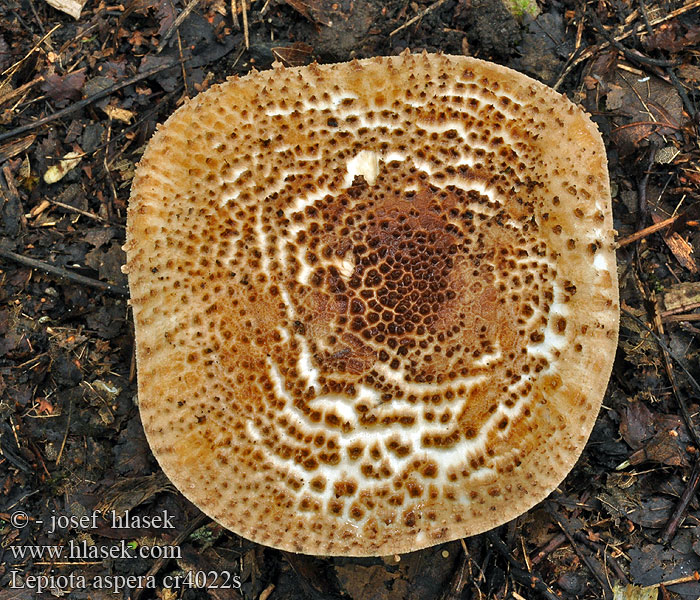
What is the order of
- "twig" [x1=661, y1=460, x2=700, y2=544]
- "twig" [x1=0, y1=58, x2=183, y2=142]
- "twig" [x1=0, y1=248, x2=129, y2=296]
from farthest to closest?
"twig" [x1=0, y1=58, x2=183, y2=142], "twig" [x1=0, y1=248, x2=129, y2=296], "twig" [x1=661, y1=460, x2=700, y2=544]

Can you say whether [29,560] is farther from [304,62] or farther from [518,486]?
[304,62]

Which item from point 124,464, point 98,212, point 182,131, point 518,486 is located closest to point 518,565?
point 518,486

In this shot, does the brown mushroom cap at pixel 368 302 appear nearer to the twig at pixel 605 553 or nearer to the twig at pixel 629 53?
the twig at pixel 605 553

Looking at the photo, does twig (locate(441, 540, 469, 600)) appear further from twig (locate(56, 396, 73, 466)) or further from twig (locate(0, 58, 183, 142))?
twig (locate(0, 58, 183, 142))

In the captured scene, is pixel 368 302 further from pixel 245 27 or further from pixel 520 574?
pixel 245 27

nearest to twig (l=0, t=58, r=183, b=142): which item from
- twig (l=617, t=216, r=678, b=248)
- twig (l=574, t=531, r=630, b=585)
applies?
twig (l=617, t=216, r=678, b=248)

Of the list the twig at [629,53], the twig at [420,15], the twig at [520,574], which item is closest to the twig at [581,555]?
the twig at [520,574]
